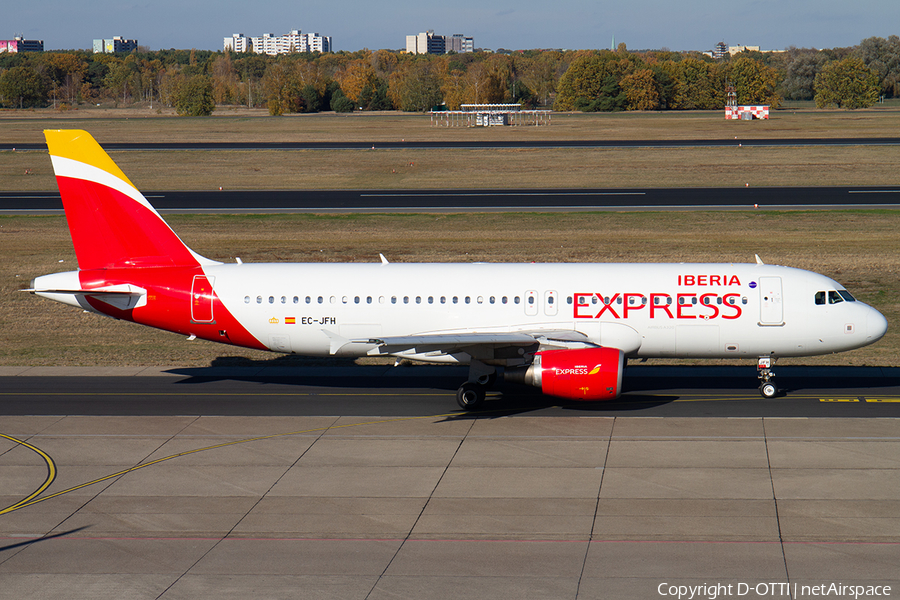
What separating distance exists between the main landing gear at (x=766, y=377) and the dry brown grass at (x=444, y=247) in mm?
5725

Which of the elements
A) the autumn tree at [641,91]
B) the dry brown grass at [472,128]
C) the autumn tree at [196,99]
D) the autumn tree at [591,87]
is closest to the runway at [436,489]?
the dry brown grass at [472,128]

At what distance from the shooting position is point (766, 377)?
2777 centimetres

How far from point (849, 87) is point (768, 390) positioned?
176m

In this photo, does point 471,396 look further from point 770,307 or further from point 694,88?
point 694,88

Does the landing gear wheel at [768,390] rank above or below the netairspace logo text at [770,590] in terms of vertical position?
above

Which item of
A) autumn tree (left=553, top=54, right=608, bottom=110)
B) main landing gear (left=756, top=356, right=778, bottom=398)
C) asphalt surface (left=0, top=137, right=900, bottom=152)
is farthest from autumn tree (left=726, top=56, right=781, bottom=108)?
main landing gear (left=756, top=356, right=778, bottom=398)

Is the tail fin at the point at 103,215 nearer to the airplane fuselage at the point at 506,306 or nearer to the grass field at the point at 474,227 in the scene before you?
the airplane fuselage at the point at 506,306

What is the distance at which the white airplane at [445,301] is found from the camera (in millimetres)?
26516

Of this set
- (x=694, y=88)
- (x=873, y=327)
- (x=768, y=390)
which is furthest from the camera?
(x=694, y=88)

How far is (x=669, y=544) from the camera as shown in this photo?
17.5 m

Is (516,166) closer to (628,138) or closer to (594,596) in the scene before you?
(628,138)

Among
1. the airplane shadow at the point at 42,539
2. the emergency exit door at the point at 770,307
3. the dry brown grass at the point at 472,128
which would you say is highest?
the dry brown grass at the point at 472,128

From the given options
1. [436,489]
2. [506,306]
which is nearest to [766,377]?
[506,306]

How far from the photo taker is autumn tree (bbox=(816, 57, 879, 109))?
181875mm
